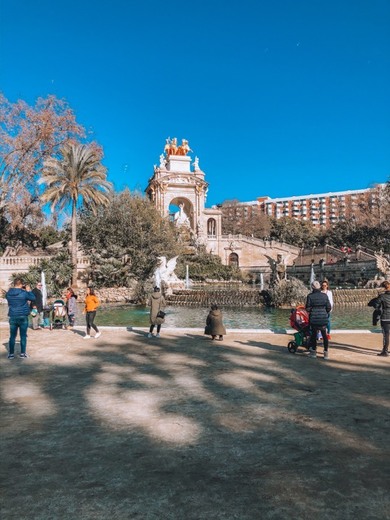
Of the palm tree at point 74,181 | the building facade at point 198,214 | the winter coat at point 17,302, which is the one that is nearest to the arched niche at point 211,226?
the building facade at point 198,214

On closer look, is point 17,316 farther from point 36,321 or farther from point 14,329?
point 36,321

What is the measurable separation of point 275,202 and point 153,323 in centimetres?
13178

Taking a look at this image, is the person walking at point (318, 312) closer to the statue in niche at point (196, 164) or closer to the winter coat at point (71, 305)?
the winter coat at point (71, 305)

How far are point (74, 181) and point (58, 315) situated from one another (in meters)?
19.8

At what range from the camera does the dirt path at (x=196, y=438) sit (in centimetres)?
282

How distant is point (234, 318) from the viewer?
17.8 metres

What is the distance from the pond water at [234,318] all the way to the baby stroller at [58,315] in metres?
3.31

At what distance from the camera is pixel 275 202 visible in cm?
13750

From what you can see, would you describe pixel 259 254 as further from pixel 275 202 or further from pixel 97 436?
pixel 275 202

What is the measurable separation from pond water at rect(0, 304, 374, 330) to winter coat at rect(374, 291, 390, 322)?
6.80 metres

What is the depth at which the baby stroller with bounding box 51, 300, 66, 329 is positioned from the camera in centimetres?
1189

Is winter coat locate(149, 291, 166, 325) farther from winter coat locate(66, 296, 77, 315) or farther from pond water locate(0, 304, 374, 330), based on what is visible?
pond water locate(0, 304, 374, 330)

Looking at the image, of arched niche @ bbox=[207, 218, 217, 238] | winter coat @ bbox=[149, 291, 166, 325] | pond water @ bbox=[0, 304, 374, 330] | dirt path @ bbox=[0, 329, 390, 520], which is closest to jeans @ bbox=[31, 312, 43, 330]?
pond water @ bbox=[0, 304, 374, 330]

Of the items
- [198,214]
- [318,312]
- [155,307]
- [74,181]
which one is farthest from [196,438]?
[198,214]
